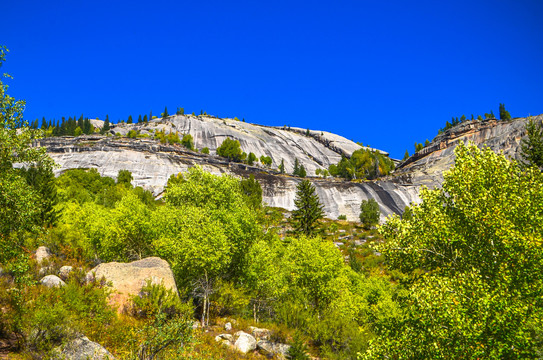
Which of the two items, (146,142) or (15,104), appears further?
(146,142)

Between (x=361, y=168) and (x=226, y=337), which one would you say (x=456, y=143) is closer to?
(x=361, y=168)

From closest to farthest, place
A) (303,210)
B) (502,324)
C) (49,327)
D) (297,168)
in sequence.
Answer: (502,324) < (49,327) < (303,210) < (297,168)

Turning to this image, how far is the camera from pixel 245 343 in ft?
65.6

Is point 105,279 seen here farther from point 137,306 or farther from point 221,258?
point 221,258

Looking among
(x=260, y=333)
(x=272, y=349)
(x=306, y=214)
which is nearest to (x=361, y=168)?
(x=306, y=214)

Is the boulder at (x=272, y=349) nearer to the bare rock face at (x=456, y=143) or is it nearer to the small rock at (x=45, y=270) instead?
the small rock at (x=45, y=270)

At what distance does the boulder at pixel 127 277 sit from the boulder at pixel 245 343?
520 centimetres

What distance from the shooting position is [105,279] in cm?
1927

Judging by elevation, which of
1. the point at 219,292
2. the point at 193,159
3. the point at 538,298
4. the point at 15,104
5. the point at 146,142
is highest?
the point at 146,142

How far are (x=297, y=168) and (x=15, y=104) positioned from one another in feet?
467

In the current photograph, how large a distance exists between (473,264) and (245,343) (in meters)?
13.1

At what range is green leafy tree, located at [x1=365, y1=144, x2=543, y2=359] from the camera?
11094 millimetres

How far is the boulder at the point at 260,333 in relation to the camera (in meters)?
22.3

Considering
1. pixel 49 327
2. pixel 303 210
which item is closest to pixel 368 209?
pixel 303 210
